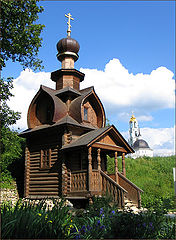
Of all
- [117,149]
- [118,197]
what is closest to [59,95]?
[117,149]

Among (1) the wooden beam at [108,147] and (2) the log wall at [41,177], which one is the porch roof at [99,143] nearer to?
(1) the wooden beam at [108,147]

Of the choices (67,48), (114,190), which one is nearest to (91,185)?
(114,190)

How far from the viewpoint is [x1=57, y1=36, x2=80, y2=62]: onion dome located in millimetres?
17828

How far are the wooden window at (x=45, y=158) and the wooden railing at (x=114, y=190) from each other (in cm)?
359

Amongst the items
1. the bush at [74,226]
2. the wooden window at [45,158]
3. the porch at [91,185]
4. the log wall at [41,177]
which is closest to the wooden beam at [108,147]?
the porch at [91,185]

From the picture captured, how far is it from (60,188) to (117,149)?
12.6 feet

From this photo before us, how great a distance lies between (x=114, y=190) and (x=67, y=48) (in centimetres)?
1075

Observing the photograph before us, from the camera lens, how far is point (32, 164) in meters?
15.4

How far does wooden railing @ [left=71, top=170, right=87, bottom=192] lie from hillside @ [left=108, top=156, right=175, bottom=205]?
531 cm

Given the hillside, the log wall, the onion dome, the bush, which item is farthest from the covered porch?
the onion dome

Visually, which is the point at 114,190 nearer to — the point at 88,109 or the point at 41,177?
the point at 41,177

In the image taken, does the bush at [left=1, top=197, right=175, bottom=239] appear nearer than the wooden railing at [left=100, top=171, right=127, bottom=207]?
Yes

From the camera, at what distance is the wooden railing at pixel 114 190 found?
11.5m

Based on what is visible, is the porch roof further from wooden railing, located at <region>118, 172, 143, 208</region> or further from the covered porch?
wooden railing, located at <region>118, 172, 143, 208</region>
